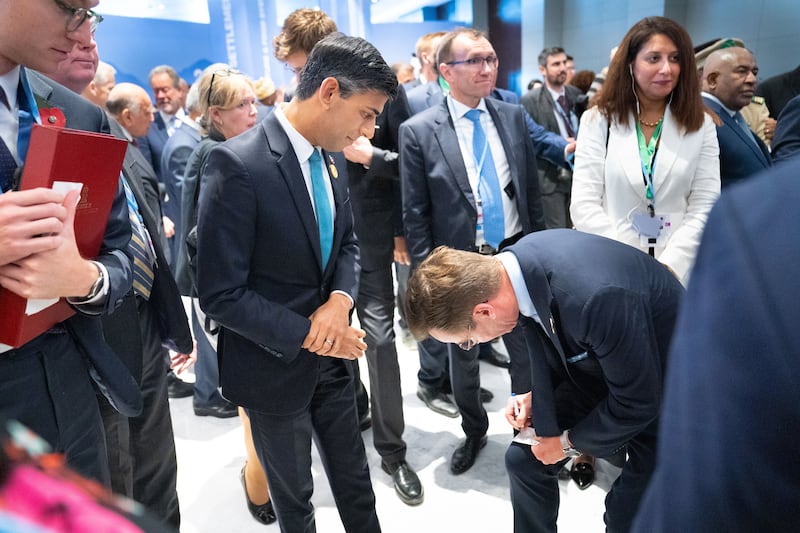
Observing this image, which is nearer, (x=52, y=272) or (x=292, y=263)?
(x=52, y=272)

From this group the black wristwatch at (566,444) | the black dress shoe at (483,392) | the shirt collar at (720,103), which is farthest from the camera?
the black dress shoe at (483,392)

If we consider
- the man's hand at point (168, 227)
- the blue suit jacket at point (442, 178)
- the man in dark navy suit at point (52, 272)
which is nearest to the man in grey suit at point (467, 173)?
the blue suit jacket at point (442, 178)

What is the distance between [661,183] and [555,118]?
2.01 metres

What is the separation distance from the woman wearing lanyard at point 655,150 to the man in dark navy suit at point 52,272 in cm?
174

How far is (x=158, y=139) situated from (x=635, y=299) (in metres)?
3.78

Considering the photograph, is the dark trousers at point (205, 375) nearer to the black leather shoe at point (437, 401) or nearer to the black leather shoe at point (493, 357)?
the black leather shoe at point (437, 401)

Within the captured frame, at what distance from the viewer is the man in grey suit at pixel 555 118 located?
3.58 meters

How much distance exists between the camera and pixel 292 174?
4.71ft

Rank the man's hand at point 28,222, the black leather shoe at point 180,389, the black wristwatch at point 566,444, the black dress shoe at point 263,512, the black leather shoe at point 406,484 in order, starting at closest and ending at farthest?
1. the man's hand at point 28,222
2. the black wristwatch at point 566,444
3. the black dress shoe at point 263,512
4. the black leather shoe at point 406,484
5. the black leather shoe at point 180,389

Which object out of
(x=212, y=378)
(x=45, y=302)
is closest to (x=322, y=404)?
(x=45, y=302)

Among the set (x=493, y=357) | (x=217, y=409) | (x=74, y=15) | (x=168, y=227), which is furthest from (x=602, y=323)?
(x=168, y=227)

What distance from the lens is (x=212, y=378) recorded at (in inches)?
121

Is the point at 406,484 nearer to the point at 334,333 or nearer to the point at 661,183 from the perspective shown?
the point at 334,333

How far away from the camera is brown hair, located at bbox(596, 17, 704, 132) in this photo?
2.09 metres
